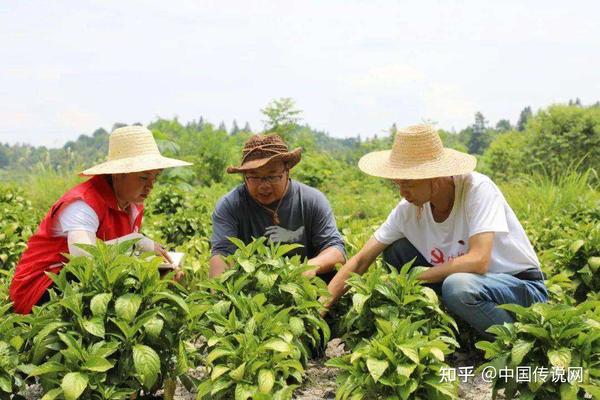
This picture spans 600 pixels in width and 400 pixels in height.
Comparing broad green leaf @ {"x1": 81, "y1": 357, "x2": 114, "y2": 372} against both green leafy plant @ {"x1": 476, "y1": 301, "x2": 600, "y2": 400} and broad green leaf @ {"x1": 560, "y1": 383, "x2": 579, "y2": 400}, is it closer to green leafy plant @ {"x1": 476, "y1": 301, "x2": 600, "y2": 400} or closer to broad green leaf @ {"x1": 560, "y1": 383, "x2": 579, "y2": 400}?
green leafy plant @ {"x1": 476, "y1": 301, "x2": 600, "y2": 400}

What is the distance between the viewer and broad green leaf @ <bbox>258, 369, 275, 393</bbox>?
2732 millimetres

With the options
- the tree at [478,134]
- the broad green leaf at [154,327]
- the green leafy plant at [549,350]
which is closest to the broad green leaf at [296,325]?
the broad green leaf at [154,327]

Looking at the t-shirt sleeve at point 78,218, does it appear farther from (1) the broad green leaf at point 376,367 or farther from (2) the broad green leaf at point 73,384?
(1) the broad green leaf at point 376,367

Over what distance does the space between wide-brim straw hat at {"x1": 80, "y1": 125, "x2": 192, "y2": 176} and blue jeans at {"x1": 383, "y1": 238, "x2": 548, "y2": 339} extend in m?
1.53

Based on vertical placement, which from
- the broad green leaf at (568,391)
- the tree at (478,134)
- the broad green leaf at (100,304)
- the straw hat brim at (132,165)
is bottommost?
the tree at (478,134)

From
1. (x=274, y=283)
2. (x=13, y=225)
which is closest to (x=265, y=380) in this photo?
(x=274, y=283)

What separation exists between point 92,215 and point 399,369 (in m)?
1.69

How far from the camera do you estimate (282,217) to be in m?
4.19

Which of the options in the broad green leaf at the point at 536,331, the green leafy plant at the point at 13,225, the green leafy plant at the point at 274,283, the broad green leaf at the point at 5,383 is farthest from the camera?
the green leafy plant at the point at 13,225

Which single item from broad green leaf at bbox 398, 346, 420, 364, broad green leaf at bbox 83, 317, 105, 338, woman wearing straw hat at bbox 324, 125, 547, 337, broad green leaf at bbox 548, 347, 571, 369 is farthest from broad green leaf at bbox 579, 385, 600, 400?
broad green leaf at bbox 83, 317, 105, 338

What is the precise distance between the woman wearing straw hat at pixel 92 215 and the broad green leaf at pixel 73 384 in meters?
0.79

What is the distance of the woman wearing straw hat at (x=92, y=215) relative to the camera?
3.46 meters

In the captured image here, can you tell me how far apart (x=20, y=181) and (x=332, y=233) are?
7.49 meters

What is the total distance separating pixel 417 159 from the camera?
3.67 meters
